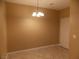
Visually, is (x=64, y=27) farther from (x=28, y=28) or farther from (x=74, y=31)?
(x=74, y=31)

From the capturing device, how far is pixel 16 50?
4641 mm

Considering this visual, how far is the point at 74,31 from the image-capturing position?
118 inches

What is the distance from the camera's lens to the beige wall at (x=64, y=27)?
5.37 m

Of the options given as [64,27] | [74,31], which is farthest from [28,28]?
[74,31]

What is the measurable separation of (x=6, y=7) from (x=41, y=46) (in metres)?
3.25

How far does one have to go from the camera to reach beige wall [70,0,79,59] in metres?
2.99

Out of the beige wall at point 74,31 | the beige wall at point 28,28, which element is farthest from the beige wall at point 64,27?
the beige wall at point 74,31

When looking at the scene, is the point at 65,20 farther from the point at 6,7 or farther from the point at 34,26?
the point at 6,7

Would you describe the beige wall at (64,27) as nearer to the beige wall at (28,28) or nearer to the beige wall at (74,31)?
the beige wall at (28,28)

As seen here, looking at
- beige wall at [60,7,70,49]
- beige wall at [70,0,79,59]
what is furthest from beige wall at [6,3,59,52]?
beige wall at [70,0,79,59]

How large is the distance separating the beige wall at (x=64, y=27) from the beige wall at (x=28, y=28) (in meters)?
0.44

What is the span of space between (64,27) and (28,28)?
100 inches

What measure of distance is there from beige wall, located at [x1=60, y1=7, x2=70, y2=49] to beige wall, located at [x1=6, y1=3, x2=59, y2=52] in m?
0.44

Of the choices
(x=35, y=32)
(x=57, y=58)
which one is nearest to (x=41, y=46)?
(x=35, y=32)
